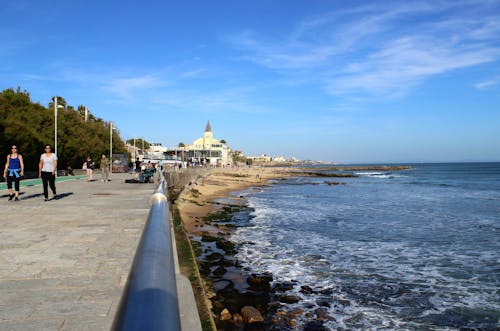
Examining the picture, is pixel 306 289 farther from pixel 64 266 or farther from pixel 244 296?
pixel 64 266

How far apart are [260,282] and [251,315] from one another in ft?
6.40

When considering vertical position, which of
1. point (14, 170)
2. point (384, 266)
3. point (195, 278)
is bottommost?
point (384, 266)

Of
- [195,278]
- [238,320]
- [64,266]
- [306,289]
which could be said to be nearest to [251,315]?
[238,320]

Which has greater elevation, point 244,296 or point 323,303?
point 244,296

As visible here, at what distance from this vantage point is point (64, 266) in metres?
4.97

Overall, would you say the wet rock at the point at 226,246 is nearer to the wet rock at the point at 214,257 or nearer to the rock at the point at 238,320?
the wet rock at the point at 214,257

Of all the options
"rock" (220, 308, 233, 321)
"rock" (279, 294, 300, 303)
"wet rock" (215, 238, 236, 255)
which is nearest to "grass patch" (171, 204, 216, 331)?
"rock" (220, 308, 233, 321)

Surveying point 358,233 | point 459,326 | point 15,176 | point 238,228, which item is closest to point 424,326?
point 459,326

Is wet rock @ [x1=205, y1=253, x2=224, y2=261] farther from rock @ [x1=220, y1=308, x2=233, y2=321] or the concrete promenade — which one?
rock @ [x1=220, y1=308, x2=233, y2=321]

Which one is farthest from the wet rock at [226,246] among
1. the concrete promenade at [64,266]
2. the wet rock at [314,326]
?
the wet rock at [314,326]

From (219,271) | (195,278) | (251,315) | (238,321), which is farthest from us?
(219,271)

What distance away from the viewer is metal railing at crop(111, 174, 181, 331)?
0.90m

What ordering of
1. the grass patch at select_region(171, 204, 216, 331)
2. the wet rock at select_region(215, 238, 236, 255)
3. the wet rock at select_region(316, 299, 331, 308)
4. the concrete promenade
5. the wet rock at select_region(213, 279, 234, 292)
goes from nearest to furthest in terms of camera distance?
the concrete promenade → the grass patch at select_region(171, 204, 216, 331) → the wet rock at select_region(316, 299, 331, 308) → the wet rock at select_region(213, 279, 234, 292) → the wet rock at select_region(215, 238, 236, 255)

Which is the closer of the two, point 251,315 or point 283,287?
point 251,315
